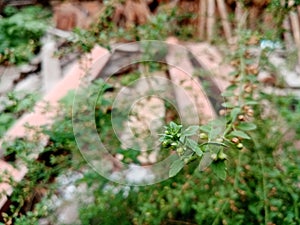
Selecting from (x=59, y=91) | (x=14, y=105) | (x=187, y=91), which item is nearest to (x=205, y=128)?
(x=14, y=105)

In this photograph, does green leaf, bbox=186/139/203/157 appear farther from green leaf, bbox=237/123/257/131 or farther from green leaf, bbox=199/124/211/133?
green leaf, bbox=237/123/257/131

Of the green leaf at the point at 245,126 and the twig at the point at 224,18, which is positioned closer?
the green leaf at the point at 245,126

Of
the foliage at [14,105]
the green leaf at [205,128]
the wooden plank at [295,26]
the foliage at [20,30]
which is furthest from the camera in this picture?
the wooden plank at [295,26]

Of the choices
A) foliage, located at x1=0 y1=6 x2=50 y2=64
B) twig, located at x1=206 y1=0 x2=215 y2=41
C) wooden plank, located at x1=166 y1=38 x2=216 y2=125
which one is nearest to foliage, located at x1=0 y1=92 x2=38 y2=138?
foliage, located at x1=0 y1=6 x2=50 y2=64

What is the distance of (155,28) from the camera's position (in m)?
2.64

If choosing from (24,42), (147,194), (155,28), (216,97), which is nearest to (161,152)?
(147,194)

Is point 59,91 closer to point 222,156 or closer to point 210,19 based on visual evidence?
point 210,19

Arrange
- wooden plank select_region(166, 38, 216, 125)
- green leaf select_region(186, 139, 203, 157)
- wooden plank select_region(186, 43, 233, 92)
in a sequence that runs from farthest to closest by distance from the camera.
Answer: wooden plank select_region(186, 43, 233, 92) → wooden plank select_region(166, 38, 216, 125) → green leaf select_region(186, 139, 203, 157)

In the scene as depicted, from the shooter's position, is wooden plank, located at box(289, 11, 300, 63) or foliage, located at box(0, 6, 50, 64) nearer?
foliage, located at box(0, 6, 50, 64)

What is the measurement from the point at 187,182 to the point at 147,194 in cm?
18

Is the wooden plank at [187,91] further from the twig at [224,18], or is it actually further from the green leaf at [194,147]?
the green leaf at [194,147]

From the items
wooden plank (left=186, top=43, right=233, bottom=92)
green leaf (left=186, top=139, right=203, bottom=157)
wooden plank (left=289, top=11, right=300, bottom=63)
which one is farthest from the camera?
wooden plank (left=289, top=11, right=300, bottom=63)

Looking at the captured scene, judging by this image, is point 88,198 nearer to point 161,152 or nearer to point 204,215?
point 161,152

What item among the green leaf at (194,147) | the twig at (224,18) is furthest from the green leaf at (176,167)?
the twig at (224,18)
